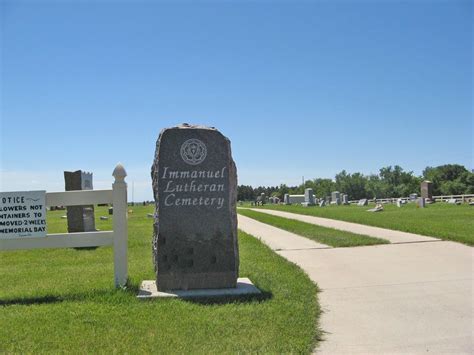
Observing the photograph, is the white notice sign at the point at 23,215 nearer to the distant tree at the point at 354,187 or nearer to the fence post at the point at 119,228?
the fence post at the point at 119,228

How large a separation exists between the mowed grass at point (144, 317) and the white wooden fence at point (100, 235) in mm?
477

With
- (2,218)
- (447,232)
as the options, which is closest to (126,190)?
(2,218)

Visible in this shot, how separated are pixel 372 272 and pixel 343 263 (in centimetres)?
104

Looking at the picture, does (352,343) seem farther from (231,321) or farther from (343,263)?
(343,263)

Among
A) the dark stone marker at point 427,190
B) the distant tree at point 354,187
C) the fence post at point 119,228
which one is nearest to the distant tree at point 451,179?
the distant tree at point 354,187

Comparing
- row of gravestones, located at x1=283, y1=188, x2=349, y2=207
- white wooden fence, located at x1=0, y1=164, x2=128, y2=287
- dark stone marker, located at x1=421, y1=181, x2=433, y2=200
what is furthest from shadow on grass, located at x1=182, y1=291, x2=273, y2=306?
row of gravestones, located at x1=283, y1=188, x2=349, y2=207

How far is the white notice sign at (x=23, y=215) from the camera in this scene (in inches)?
279

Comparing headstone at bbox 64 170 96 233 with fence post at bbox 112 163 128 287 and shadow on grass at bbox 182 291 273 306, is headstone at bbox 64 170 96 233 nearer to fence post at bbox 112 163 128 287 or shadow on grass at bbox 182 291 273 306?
fence post at bbox 112 163 128 287

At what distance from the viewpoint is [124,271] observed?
7160mm

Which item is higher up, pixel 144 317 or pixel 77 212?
pixel 77 212

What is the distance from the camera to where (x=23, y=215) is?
7141 millimetres

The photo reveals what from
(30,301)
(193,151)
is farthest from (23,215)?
(193,151)

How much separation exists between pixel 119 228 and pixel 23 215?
141 cm

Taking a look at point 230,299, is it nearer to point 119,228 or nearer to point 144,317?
point 144,317
